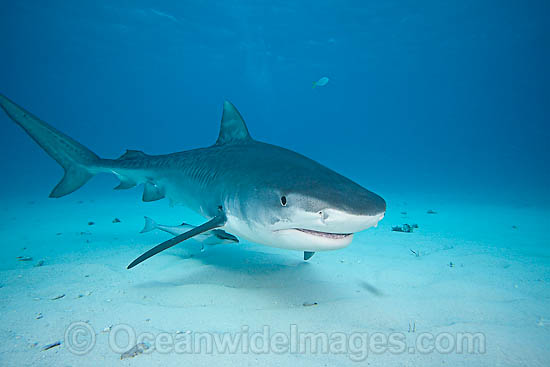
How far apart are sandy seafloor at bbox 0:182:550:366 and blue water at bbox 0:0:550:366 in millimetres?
4186

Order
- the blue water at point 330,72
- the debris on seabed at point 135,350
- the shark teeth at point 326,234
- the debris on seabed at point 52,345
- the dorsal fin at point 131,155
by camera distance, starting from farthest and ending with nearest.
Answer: the blue water at point 330,72, the dorsal fin at point 131,155, the shark teeth at point 326,234, the debris on seabed at point 52,345, the debris on seabed at point 135,350

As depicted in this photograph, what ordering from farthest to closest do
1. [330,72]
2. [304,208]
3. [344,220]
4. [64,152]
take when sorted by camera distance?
[330,72], [64,152], [304,208], [344,220]

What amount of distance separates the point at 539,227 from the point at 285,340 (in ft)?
32.9

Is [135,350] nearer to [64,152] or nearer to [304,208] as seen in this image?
[304,208]

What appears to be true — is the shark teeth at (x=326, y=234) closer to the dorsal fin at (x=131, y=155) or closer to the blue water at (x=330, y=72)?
the dorsal fin at (x=131, y=155)

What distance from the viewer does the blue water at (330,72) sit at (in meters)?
29.2

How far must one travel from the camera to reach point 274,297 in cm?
276

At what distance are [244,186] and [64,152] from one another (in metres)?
3.69

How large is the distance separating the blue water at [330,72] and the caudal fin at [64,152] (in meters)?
9.16

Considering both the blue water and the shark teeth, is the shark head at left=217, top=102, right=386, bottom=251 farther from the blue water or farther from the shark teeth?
the blue water

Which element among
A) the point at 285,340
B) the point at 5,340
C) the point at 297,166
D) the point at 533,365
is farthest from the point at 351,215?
the point at 5,340

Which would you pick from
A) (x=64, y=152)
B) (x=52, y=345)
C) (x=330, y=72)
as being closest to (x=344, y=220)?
(x=52, y=345)

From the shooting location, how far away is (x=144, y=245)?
531 cm

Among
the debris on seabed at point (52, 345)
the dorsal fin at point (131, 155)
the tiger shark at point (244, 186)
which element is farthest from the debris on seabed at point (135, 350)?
the dorsal fin at point (131, 155)
